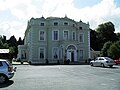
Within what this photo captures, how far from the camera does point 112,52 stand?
181 feet

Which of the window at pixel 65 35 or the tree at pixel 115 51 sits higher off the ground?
the window at pixel 65 35

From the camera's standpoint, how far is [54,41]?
55219 millimetres

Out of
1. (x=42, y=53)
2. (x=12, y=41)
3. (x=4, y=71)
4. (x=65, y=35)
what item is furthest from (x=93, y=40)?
(x=4, y=71)

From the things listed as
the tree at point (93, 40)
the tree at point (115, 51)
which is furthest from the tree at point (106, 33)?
the tree at point (115, 51)

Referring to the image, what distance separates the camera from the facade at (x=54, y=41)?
53750 millimetres

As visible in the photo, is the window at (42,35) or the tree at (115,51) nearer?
the tree at (115,51)

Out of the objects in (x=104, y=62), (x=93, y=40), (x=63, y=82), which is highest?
(x=93, y=40)

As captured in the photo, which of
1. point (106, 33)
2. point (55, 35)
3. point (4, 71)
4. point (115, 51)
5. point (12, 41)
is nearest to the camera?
point (4, 71)

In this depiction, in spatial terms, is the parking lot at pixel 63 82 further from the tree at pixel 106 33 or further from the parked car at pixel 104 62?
the tree at pixel 106 33

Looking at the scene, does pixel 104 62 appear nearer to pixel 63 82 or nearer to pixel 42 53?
pixel 42 53

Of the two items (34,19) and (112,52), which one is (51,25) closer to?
(34,19)

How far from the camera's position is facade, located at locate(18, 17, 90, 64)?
53.8 metres

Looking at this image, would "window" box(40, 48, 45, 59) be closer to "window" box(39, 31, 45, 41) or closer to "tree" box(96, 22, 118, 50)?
"window" box(39, 31, 45, 41)

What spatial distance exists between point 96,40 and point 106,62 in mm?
56172
